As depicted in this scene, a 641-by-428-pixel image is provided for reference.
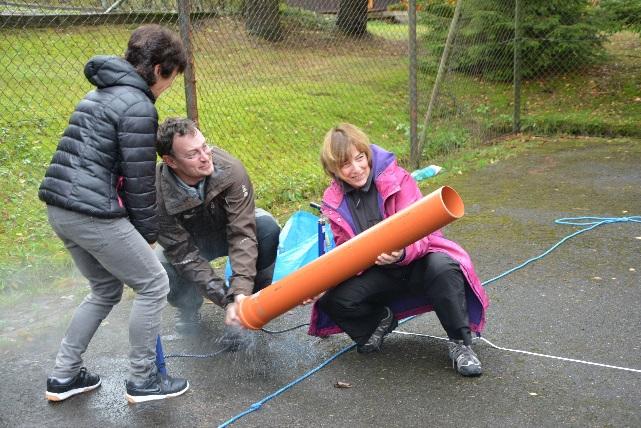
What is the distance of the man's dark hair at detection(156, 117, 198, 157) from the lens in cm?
367

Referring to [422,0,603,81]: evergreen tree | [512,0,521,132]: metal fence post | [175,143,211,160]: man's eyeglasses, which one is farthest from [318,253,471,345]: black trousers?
[512,0,521,132]: metal fence post

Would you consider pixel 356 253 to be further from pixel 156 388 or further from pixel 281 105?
pixel 281 105

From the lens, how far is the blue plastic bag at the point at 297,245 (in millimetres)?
4484

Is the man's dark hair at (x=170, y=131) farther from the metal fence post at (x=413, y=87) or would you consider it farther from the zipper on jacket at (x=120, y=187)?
the metal fence post at (x=413, y=87)

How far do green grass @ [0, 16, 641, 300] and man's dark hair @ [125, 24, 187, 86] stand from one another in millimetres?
2465

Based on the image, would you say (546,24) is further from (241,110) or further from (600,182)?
(241,110)

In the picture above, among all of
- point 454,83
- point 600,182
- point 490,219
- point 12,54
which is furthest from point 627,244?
point 12,54

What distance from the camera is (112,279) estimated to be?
363 centimetres

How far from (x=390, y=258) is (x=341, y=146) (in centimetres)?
61

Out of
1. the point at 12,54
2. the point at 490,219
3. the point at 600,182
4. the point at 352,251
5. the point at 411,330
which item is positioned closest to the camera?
the point at 352,251

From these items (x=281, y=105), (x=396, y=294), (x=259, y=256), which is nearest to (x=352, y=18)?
(x=281, y=105)

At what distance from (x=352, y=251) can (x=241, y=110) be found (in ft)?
18.8

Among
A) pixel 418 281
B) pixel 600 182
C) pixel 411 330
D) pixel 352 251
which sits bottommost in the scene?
pixel 600 182

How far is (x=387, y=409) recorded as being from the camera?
3.47 metres
